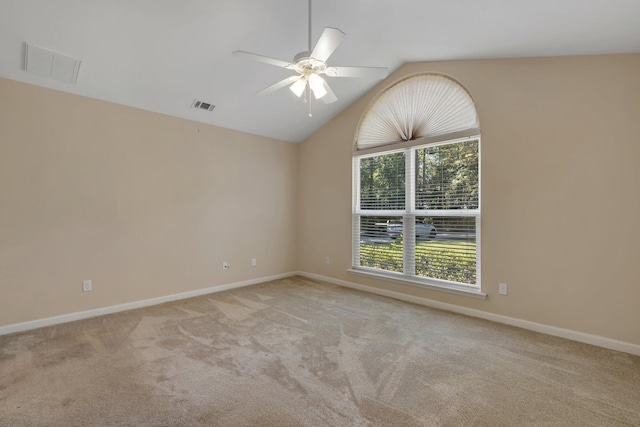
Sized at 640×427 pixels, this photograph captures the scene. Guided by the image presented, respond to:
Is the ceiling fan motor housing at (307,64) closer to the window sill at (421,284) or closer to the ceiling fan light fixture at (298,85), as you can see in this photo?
the ceiling fan light fixture at (298,85)

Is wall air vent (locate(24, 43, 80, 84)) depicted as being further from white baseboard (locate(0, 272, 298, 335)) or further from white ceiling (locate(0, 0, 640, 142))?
Result: white baseboard (locate(0, 272, 298, 335))

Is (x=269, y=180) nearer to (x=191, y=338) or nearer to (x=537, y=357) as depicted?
(x=191, y=338)

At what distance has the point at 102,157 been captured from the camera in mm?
3438

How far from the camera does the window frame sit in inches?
137

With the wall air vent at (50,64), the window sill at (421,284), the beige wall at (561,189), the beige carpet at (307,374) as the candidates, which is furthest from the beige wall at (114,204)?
the beige wall at (561,189)

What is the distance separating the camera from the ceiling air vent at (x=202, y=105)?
3.80 m

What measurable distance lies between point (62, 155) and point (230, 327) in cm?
263

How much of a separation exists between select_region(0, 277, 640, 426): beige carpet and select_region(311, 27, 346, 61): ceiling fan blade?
7.82 ft

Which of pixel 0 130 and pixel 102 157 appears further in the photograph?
pixel 102 157

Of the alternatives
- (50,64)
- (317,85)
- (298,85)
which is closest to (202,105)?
(50,64)

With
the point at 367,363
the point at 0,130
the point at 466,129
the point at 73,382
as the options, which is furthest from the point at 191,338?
the point at 466,129

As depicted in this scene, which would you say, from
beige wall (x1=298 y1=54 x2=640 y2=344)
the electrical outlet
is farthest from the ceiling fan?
the electrical outlet

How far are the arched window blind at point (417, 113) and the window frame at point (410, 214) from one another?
0.31 ft

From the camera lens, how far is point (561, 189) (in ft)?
9.46
